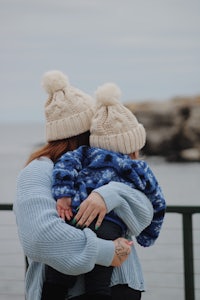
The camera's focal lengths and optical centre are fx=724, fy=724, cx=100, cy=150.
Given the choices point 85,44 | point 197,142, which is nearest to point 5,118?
point 85,44

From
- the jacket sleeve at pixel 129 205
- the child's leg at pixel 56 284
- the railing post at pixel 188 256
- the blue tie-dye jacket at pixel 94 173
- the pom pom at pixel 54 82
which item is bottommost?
the railing post at pixel 188 256

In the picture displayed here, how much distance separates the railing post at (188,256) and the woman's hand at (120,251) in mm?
1481

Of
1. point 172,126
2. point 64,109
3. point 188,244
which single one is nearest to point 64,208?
point 64,109

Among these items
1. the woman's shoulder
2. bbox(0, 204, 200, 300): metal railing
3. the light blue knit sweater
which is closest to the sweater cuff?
the light blue knit sweater

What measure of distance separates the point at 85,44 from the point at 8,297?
2.34 m

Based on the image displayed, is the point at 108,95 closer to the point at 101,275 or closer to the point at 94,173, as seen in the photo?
the point at 94,173

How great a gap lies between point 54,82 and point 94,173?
28 centimetres

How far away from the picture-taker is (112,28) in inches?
208

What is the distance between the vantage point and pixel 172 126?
5301mm

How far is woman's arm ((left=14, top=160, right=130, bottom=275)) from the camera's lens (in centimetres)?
157

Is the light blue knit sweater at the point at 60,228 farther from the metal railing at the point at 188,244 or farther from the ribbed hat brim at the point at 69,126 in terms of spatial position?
the metal railing at the point at 188,244

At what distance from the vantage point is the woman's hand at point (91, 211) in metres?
1.58

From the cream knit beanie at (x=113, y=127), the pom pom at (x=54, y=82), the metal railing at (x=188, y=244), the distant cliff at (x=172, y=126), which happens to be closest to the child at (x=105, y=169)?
the cream knit beanie at (x=113, y=127)

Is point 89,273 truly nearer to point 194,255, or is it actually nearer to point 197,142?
point 194,255
